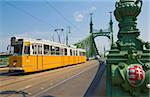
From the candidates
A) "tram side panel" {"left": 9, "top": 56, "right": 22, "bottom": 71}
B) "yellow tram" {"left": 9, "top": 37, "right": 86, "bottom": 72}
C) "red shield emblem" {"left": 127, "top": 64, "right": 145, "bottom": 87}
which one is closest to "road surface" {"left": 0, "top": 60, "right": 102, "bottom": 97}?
"tram side panel" {"left": 9, "top": 56, "right": 22, "bottom": 71}

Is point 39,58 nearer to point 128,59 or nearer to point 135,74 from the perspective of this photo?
point 128,59

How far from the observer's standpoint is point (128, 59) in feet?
13.4

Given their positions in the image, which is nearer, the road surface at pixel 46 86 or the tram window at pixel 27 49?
the road surface at pixel 46 86

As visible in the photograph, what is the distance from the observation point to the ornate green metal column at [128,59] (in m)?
3.89

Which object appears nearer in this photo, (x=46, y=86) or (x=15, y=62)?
(x=46, y=86)

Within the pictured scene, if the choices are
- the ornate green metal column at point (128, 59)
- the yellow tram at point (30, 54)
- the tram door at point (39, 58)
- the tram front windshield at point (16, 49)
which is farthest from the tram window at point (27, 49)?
the ornate green metal column at point (128, 59)

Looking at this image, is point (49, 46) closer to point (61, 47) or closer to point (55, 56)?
point (55, 56)

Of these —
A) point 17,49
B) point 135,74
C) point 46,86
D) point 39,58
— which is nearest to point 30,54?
point 17,49

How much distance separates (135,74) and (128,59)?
14.7 inches

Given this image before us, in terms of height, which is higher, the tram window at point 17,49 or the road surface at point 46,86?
the tram window at point 17,49

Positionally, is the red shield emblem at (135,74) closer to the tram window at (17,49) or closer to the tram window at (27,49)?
the tram window at (27,49)

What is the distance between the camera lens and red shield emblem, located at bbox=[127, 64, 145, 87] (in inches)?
149

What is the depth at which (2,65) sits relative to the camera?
36344 mm

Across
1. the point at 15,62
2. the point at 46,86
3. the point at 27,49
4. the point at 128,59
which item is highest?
the point at 27,49
